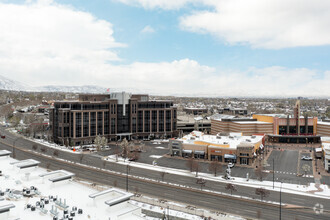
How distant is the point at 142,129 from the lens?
488 feet

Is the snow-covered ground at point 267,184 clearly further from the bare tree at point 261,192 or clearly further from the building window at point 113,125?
the building window at point 113,125

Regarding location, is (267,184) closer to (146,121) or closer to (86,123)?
(146,121)

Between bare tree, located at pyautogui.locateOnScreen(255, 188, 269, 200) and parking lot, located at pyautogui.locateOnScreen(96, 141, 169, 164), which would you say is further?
parking lot, located at pyautogui.locateOnScreen(96, 141, 169, 164)

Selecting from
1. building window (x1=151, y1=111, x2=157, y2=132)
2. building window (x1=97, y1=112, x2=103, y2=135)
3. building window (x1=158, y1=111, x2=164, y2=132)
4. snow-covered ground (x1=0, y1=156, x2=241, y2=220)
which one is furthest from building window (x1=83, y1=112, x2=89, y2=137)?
snow-covered ground (x1=0, y1=156, x2=241, y2=220)

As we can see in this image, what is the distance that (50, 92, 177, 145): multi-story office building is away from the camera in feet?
421

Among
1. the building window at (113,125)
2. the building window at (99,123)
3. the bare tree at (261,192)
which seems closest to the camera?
the bare tree at (261,192)

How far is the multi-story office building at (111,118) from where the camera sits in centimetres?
12838

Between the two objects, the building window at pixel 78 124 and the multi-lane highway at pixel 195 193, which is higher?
the building window at pixel 78 124

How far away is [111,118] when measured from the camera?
141 metres

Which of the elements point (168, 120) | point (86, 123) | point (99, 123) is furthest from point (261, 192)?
point (168, 120)

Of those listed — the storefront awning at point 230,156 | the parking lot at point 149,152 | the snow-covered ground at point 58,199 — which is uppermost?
the snow-covered ground at point 58,199

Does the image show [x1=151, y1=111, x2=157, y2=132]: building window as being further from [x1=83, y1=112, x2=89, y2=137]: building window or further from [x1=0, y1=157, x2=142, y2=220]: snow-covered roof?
[x1=0, y1=157, x2=142, y2=220]: snow-covered roof

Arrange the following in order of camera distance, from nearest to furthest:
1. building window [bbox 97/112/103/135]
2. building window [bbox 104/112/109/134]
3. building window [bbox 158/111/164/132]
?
building window [bbox 97/112/103/135] → building window [bbox 104/112/109/134] → building window [bbox 158/111/164/132]

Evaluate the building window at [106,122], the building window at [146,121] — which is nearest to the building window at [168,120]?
the building window at [146,121]
